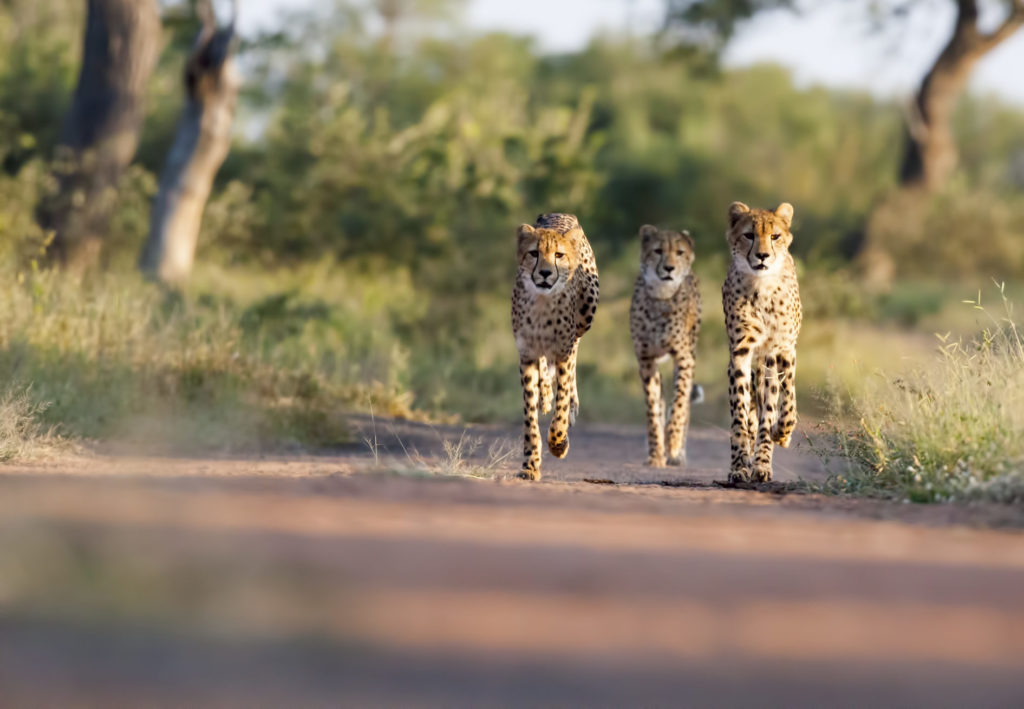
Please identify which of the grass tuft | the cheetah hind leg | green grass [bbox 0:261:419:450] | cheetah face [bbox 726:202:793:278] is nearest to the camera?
cheetah face [bbox 726:202:793:278]

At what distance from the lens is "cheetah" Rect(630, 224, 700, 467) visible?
7406 mm

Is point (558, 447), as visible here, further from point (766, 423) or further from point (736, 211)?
point (736, 211)

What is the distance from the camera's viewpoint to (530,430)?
6.21 meters

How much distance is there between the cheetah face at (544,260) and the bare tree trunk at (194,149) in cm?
816

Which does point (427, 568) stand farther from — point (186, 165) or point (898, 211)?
point (898, 211)

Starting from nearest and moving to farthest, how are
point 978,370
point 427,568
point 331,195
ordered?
point 427,568, point 978,370, point 331,195

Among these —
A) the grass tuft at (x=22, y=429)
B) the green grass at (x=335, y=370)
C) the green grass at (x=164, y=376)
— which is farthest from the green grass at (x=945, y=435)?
the grass tuft at (x=22, y=429)

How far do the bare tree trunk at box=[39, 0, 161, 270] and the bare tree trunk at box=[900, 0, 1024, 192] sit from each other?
13601 millimetres

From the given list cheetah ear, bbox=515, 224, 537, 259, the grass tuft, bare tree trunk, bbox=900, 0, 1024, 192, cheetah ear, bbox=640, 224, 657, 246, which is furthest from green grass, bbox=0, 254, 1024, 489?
bare tree trunk, bbox=900, 0, 1024, 192

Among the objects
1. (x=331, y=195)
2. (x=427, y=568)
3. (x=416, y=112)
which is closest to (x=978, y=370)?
(x=427, y=568)

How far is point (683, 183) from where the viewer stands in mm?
25406

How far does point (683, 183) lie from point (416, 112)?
19.6 feet

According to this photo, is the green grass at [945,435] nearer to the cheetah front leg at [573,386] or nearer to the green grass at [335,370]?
the green grass at [335,370]

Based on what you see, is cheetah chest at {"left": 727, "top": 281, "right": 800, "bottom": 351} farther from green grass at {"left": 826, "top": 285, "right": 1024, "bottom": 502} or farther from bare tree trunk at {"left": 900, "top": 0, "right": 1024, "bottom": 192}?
bare tree trunk at {"left": 900, "top": 0, "right": 1024, "bottom": 192}
